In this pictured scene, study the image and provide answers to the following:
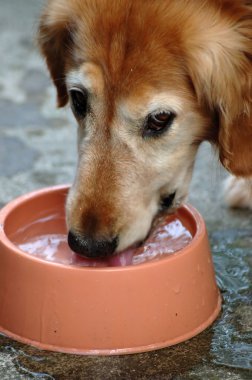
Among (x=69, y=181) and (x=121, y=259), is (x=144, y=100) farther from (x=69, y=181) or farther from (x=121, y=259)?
(x=69, y=181)

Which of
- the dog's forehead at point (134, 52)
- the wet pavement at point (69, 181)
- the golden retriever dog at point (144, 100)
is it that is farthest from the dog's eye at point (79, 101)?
the wet pavement at point (69, 181)

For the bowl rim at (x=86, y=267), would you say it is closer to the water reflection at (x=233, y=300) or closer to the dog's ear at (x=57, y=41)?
the water reflection at (x=233, y=300)

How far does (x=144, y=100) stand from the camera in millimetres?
2625

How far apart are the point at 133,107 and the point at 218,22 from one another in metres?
0.45

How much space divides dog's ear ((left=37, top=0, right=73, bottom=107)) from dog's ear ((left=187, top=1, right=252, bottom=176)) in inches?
21.6

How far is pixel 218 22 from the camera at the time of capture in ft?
9.04

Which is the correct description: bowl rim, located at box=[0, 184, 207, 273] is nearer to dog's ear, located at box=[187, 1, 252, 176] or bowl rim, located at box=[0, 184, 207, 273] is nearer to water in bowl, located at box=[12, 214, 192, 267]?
water in bowl, located at box=[12, 214, 192, 267]

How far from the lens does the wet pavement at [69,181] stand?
2.53 metres

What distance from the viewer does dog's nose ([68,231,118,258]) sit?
258cm

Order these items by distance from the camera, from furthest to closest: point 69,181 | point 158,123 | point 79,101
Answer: point 69,181
point 79,101
point 158,123

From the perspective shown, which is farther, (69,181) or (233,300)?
(69,181)

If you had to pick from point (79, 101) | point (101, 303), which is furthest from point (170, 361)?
point (79, 101)

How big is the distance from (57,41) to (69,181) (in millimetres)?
1036

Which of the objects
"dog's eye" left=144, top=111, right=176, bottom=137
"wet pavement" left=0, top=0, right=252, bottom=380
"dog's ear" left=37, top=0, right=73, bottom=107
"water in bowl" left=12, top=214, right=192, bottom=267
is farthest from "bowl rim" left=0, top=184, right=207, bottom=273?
"dog's ear" left=37, top=0, right=73, bottom=107
